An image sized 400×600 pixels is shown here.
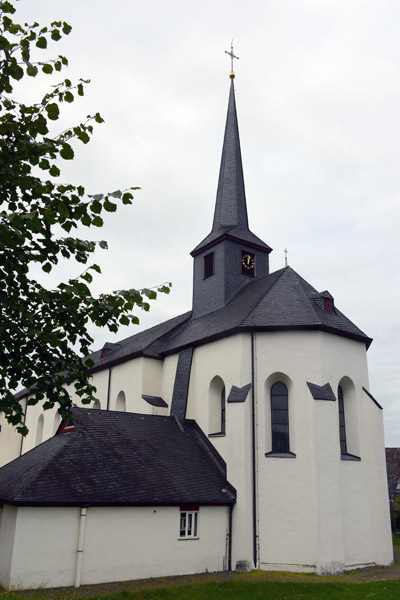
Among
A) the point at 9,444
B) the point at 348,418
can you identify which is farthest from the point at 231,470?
the point at 9,444

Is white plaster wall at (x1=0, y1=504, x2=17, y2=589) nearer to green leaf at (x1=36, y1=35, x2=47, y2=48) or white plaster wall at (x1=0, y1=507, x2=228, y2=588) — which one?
white plaster wall at (x1=0, y1=507, x2=228, y2=588)

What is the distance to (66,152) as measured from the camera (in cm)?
622

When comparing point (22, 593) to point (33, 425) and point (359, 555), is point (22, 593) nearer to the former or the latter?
point (359, 555)

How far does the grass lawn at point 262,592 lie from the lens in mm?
11359

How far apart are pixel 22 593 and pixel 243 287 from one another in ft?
47.6

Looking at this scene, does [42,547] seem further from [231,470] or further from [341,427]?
[341,427]

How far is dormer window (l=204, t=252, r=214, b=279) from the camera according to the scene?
24.0 m

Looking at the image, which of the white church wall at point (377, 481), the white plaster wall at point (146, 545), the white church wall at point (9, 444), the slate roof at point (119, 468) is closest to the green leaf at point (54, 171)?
the slate roof at point (119, 468)

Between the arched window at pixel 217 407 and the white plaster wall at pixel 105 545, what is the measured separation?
11.9ft

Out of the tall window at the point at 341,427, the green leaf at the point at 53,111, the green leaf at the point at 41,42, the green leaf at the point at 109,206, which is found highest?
the green leaf at the point at 41,42

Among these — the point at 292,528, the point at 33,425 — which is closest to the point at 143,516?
the point at 292,528

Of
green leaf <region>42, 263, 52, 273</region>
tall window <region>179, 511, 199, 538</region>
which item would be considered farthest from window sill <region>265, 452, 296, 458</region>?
green leaf <region>42, 263, 52, 273</region>

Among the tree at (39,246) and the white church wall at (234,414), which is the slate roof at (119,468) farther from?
the tree at (39,246)

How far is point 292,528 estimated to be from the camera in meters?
15.4
